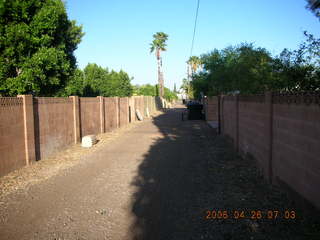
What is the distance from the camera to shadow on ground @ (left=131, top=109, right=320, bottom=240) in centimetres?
391

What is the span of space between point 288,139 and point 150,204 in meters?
2.63

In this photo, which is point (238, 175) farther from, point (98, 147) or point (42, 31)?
point (42, 31)

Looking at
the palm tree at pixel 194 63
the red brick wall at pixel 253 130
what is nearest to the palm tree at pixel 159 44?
the palm tree at pixel 194 63

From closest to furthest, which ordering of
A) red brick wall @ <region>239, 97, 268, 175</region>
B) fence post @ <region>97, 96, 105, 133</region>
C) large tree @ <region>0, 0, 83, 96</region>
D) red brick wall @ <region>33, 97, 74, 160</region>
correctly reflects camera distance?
red brick wall @ <region>239, 97, 268, 175</region>
red brick wall @ <region>33, 97, 74, 160</region>
large tree @ <region>0, 0, 83, 96</region>
fence post @ <region>97, 96, 105, 133</region>

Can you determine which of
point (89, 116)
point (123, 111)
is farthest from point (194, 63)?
point (89, 116)

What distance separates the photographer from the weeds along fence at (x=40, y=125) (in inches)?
276

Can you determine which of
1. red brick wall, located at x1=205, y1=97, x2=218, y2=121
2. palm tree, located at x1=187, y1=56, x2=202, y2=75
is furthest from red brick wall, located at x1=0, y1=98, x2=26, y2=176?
palm tree, located at x1=187, y1=56, x2=202, y2=75

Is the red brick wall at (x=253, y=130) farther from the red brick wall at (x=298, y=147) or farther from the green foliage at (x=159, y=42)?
the green foliage at (x=159, y=42)

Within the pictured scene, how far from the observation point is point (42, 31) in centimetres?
1435

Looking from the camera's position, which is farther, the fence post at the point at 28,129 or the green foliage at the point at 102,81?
the green foliage at the point at 102,81
